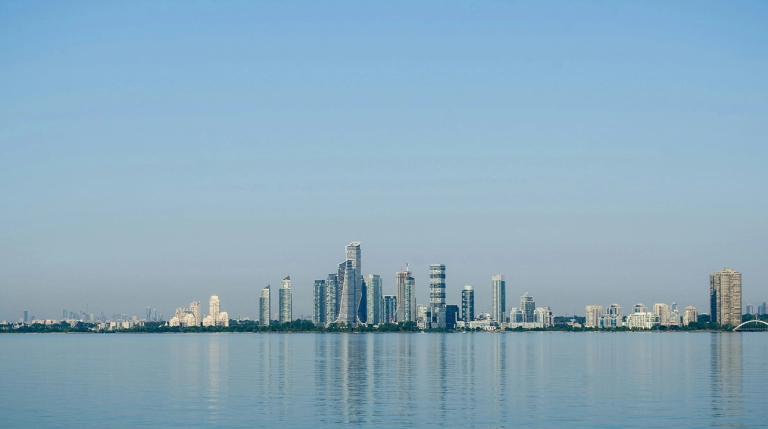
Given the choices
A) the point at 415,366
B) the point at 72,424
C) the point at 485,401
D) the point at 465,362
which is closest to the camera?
the point at 72,424

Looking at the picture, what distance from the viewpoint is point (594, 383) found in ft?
229

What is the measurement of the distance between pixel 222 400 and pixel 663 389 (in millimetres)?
31714

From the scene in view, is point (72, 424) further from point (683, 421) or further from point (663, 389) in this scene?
point (663, 389)

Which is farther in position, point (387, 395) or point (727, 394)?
point (727, 394)

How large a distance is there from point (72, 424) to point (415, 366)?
163 feet

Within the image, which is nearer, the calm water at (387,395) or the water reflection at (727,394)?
the water reflection at (727,394)

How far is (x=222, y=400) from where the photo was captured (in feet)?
190

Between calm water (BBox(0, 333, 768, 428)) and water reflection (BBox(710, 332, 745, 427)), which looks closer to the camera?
water reflection (BBox(710, 332, 745, 427))

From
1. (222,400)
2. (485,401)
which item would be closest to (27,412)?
(222,400)

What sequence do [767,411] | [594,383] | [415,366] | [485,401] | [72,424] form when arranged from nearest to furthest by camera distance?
[72,424] → [767,411] → [485,401] → [594,383] → [415,366]

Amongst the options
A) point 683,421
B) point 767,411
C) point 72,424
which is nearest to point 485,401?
point 683,421

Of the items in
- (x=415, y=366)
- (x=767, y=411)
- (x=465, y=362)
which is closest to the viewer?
(x=767, y=411)

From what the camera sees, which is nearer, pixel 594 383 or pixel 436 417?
pixel 436 417

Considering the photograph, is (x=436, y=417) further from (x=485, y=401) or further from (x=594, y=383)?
(x=594, y=383)
